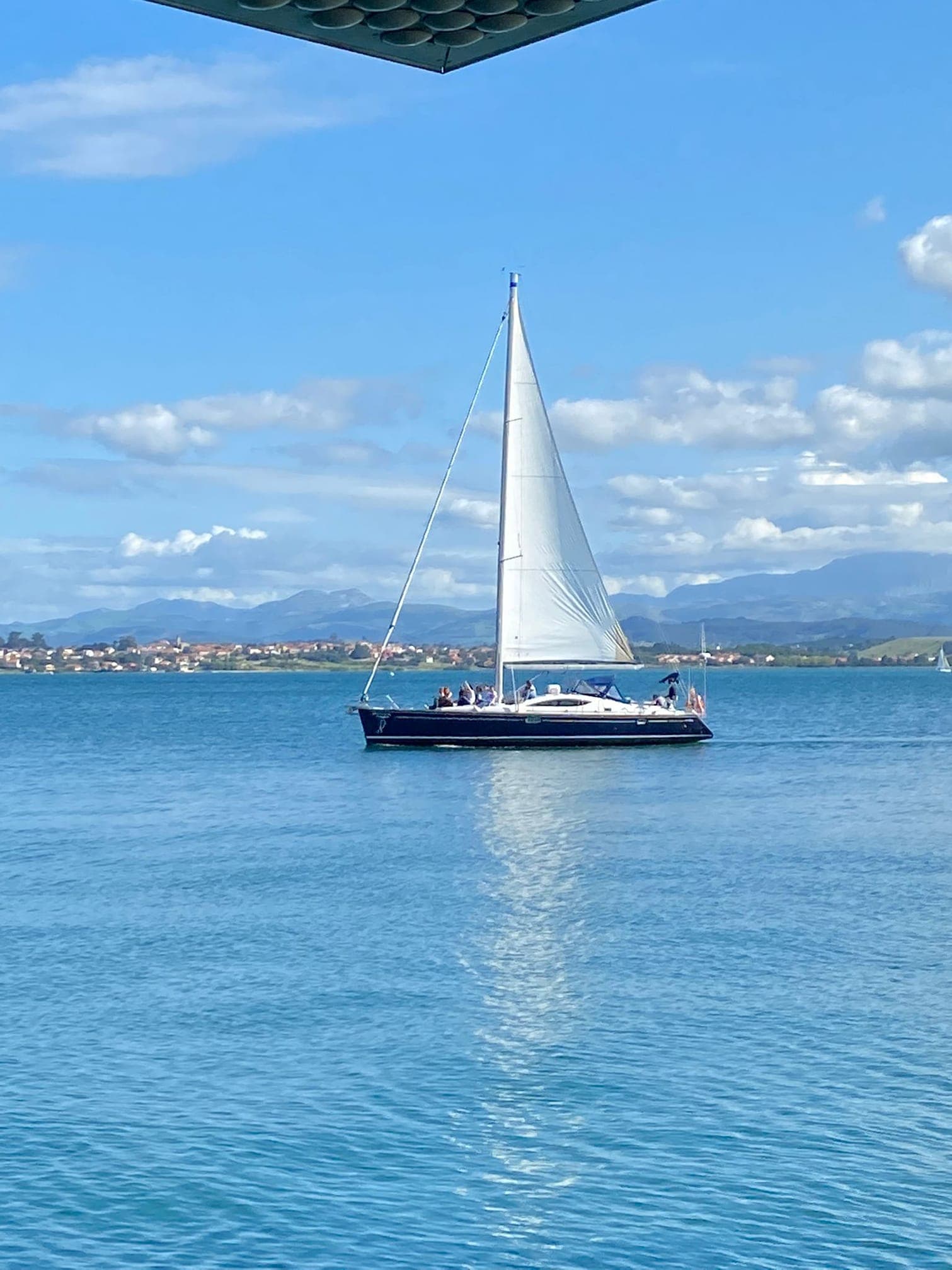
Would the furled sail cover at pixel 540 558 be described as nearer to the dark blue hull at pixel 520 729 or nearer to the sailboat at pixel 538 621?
the sailboat at pixel 538 621

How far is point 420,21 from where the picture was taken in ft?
18.1

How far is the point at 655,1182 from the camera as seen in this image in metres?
16.4

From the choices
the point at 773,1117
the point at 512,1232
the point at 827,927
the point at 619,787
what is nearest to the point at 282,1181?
the point at 512,1232

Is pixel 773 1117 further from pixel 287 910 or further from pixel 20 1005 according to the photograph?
pixel 287 910

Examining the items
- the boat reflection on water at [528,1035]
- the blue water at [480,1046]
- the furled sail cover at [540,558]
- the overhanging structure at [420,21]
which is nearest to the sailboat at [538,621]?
the furled sail cover at [540,558]

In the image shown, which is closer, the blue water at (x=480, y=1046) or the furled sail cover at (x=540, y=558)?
the blue water at (x=480, y=1046)

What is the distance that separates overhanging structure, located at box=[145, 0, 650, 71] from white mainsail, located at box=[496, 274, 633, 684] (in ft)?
214

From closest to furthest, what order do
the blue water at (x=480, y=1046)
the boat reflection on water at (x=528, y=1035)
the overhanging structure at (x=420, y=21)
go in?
1. the overhanging structure at (x=420, y=21)
2. the blue water at (x=480, y=1046)
3. the boat reflection on water at (x=528, y=1035)

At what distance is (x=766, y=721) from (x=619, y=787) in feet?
195

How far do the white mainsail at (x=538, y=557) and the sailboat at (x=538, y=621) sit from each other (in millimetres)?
41

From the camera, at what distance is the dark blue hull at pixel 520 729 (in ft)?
226

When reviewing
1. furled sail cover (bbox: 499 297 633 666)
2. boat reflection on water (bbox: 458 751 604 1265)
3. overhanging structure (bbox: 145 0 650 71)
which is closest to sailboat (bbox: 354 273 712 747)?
furled sail cover (bbox: 499 297 633 666)

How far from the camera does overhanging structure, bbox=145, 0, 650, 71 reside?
17.6 feet

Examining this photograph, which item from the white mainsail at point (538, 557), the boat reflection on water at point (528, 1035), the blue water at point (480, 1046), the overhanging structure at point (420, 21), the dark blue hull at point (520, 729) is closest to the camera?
the overhanging structure at point (420, 21)
